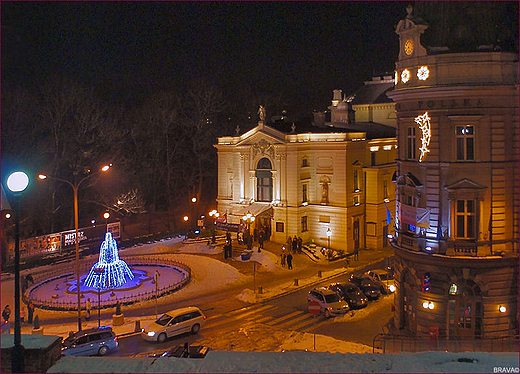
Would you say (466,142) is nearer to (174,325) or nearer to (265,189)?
(174,325)

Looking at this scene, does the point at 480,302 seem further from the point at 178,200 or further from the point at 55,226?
the point at 178,200

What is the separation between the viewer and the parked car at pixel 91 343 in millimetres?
25759

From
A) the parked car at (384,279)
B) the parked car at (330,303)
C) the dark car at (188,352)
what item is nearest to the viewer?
the dark car at (188,352)

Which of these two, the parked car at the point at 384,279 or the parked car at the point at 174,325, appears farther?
the parked car at the point at 384,279

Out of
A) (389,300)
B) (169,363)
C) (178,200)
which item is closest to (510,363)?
(169,363)

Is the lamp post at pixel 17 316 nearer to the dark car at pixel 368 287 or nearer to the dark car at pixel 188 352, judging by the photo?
the dark car at pixel 188 352

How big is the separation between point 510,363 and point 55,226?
5566cm

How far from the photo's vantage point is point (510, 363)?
12414 millimetres

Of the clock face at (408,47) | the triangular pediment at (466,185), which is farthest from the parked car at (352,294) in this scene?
the clock face at (408,47)

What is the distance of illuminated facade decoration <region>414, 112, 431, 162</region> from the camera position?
87.7 ft

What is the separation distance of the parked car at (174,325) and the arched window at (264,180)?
89.0ft

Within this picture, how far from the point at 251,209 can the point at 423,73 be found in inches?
1244

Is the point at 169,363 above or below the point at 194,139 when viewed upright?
below

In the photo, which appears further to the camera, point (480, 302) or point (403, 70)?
point (403, 70)
